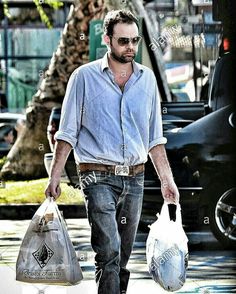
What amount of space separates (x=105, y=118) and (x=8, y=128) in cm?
170

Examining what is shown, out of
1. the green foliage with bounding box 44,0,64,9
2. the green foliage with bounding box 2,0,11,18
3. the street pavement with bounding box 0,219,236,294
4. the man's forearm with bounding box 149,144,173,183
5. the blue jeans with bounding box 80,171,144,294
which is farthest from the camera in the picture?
the green foliage with bounding box 44,0,64,9

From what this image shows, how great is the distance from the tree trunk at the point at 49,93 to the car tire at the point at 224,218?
3.92 ft

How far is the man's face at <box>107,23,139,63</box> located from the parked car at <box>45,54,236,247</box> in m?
1.07

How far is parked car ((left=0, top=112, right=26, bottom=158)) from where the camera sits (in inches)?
313

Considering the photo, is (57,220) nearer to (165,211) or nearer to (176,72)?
(165,211)

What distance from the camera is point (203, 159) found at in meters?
8.34

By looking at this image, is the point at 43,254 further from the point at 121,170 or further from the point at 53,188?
the point at 121,170

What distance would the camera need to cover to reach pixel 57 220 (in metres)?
6.86

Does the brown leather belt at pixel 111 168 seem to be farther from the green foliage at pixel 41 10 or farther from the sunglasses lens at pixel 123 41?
the green foliage at pixel 41 10

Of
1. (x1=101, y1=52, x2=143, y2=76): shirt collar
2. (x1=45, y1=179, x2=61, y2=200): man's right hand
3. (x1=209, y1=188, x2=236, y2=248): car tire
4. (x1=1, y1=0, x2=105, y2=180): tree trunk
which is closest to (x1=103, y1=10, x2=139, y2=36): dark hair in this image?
(x1=101, y1=52, x2=143, y2=76): shirt collar

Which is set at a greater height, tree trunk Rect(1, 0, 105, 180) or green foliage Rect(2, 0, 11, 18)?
green foliage Rect(2, 0, 11, 18)

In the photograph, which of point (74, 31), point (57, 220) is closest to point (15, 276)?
point (57, 220)

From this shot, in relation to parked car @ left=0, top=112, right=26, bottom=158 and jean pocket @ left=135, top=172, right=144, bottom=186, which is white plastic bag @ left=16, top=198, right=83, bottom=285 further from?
parked car @ left=0, top=112, right=26, bottom=158

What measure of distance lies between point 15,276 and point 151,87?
4.40ft
